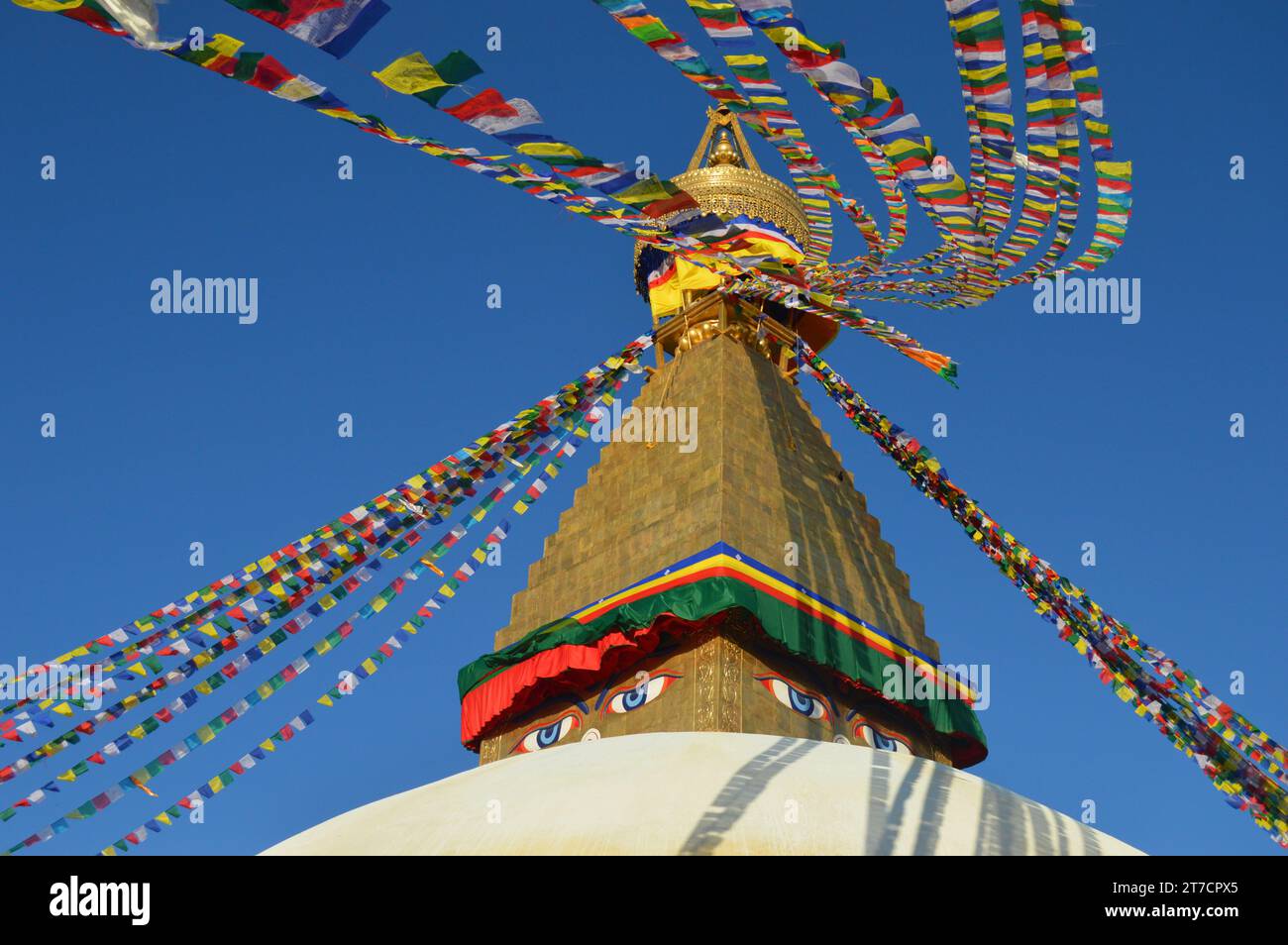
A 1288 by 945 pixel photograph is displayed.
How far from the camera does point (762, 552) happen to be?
11086 millimetres

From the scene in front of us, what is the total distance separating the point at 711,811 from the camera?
702cm

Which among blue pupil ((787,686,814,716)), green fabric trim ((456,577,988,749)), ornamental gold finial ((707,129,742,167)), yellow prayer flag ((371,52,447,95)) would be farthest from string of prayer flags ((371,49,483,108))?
ornamental gold finial ((707,129,742,167))

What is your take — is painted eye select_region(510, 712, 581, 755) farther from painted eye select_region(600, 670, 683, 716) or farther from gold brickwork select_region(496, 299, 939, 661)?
gold brickwork select_region(496, 299, 939, 661)

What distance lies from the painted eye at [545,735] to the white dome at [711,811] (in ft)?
6.63

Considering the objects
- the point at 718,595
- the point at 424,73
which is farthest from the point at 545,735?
the point at 424,73

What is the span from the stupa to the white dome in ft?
0.07

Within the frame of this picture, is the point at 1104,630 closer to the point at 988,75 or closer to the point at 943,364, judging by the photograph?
the point at 943,364

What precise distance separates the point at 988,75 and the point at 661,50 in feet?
6.73

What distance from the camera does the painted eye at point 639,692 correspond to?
10359 millimetres

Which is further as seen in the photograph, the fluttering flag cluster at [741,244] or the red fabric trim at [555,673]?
the red fabric trim at [555,673]

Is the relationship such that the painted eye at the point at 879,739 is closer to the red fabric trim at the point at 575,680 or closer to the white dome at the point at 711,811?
the red fabric trim at the point at 575,680

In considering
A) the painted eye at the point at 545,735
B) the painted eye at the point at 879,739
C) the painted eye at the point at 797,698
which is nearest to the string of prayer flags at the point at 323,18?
the painted eye at the point at 797,698

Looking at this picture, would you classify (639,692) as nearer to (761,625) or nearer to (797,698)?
(761,625)

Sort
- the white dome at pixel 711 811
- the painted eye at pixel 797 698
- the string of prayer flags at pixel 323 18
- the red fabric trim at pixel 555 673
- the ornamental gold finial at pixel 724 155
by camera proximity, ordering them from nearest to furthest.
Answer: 1. the string of prayer flags at pixel 323 18
2. the white dome at pixel 711 811
3. the painted eye at pixel 797 698
4. the red fabric trim at pixel 555 673
5. the ornamental gold finial at pixel 724 155
